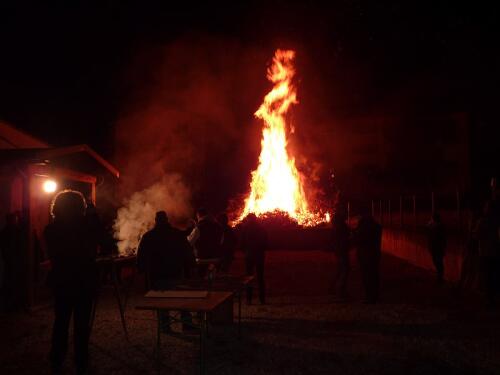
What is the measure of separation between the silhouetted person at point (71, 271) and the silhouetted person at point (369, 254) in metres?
5.49

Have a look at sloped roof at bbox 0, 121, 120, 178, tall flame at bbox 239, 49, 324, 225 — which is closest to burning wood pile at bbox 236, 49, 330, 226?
tall flame at bbox 239, 49, 324, 225

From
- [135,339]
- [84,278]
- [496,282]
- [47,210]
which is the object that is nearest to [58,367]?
[84,278]

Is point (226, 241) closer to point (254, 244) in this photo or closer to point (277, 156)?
point (254, 244)

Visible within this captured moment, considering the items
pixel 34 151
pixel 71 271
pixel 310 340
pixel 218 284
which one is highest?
pixel 34 151

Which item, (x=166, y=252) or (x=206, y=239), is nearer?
(x=166, y=252)

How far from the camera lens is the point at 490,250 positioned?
27.8 ft

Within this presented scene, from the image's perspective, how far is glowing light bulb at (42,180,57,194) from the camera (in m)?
10.1

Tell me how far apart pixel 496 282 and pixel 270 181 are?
54.7 ft

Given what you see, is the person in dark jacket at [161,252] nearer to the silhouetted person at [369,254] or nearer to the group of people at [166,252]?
the group of people at [166,252]

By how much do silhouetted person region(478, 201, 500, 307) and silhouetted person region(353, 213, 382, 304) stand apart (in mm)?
1806

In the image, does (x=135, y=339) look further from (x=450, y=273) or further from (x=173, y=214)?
(x=173, y=214)

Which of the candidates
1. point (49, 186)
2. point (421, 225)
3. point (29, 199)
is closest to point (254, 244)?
point (29, 199)

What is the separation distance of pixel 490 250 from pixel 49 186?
28.9ft

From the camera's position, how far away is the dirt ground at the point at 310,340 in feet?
17.3
